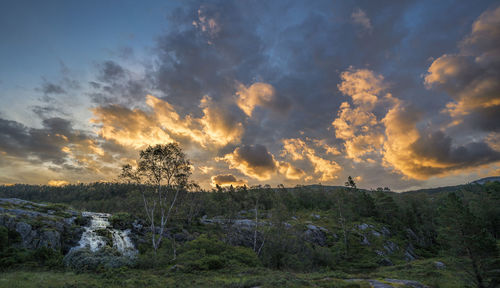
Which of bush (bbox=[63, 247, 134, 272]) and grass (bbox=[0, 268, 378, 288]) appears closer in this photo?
grass (bbox=[0, 268, 378, 288])

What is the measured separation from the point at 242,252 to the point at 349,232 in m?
60.7

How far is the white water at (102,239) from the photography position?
4534 cm

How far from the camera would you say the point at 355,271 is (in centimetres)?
5362

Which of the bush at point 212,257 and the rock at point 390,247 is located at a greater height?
the bush at point 212,257

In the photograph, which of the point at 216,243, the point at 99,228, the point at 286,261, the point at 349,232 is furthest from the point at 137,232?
the point at 349,232

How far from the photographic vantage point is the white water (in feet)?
149

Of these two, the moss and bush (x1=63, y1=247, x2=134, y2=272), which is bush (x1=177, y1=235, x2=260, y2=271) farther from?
the moss

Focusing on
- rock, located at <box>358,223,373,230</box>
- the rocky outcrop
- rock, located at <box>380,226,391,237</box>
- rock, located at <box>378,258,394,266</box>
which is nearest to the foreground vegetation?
rock, located at <box>378,258,394,266</box>

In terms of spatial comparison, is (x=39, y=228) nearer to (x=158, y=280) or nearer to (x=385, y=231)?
(x=158, y=280)

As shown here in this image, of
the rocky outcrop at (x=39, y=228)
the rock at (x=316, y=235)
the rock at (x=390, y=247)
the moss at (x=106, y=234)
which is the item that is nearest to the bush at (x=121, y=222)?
the moss at (x=106, y=234)

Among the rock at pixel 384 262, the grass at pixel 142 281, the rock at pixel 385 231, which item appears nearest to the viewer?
the grass at pixel 142 281

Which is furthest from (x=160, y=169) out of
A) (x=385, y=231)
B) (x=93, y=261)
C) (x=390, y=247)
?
(x=385, y=231)

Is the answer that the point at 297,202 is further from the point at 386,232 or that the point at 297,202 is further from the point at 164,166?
the point at 164,166

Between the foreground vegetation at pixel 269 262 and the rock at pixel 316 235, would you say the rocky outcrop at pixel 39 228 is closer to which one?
the foreground vegetation at pixel 269 262
